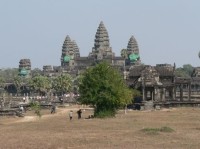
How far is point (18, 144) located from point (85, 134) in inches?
317

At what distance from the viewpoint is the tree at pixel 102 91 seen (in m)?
68.1

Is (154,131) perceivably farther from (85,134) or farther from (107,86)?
(107,86)

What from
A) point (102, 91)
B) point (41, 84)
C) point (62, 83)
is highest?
point (62, 83)

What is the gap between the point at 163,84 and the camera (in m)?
112

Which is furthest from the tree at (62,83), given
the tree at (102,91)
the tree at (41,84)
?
the tree at (102,91)

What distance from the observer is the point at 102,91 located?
225ft

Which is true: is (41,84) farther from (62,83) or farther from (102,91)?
(102,91)

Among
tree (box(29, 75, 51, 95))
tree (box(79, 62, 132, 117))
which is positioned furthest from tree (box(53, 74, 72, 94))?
tree (box(79, 62, 132, 117))

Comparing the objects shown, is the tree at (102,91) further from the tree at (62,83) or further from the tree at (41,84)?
the tree at (41,84)

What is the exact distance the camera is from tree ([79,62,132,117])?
224 ft

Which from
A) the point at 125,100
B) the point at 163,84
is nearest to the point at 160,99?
the point at 163,84

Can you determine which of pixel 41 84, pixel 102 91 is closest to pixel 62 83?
pixel 41 84

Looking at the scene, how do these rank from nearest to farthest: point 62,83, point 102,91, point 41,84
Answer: point 102,91 < point 62,83 < point 41,84

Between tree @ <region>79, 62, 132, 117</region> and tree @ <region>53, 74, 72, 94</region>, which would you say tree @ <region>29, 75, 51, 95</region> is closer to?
tree @ <region>53, 74, 72, 94</region>
